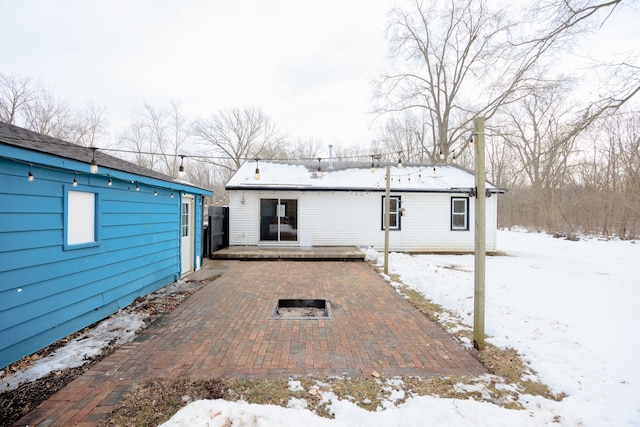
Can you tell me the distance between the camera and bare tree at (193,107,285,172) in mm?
25547

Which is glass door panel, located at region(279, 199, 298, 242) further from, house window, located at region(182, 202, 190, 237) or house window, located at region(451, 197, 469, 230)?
house window, located at region(451, 197, 469, 230)

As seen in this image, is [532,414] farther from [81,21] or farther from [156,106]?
[156,106]

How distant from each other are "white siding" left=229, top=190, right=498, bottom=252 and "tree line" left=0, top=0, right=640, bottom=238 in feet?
6.24

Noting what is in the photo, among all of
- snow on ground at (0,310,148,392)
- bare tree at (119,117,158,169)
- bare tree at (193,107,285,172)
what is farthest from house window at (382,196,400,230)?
bare tree at (119,117,158,169)

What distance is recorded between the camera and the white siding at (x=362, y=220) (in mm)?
10766

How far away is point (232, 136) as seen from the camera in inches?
1035

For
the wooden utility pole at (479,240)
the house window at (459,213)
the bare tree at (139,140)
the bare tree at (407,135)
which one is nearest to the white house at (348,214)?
the house window at (459,213)

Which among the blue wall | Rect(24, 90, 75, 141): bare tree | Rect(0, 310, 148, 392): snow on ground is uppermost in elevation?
Rect(24, 90, 75, 141): bare tree

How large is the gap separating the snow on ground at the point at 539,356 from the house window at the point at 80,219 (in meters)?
1.29

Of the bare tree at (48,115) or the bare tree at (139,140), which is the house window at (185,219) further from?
the bare tree at (139,140)

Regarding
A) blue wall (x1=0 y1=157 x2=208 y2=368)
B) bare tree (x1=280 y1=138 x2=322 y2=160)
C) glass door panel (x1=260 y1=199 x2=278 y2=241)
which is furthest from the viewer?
bare tree (x1=280 y1=138 x2=322 y2=160)

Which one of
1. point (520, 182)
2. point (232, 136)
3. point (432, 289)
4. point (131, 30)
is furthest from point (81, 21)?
point (520, 182)

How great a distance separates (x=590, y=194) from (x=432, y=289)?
19.3 metres

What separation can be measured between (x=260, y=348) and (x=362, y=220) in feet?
27.0
